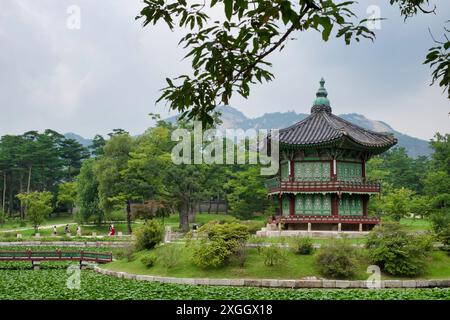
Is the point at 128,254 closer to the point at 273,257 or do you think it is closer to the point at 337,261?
the point at 273,257

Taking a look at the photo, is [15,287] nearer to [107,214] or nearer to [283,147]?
[283,147]

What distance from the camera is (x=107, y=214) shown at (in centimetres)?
4534

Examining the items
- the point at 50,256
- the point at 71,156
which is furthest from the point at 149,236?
the point at 71,156

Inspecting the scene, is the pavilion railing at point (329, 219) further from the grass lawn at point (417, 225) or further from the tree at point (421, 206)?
the tree at point (421, 206)

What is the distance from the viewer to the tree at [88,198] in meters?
48.2

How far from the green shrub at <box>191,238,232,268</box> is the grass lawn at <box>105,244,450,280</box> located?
25cm

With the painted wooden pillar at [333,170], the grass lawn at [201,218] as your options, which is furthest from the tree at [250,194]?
the painted wooden pillar at [333,170]

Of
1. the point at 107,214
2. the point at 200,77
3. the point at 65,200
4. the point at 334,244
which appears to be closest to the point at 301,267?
the point at 334,244

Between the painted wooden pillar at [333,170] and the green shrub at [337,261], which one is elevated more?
the painted wooden pillar at [333,170]

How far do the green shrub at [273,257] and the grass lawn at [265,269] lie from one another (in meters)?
0.16

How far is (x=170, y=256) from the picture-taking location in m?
21.6

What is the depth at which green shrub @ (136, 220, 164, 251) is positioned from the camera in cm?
2530
